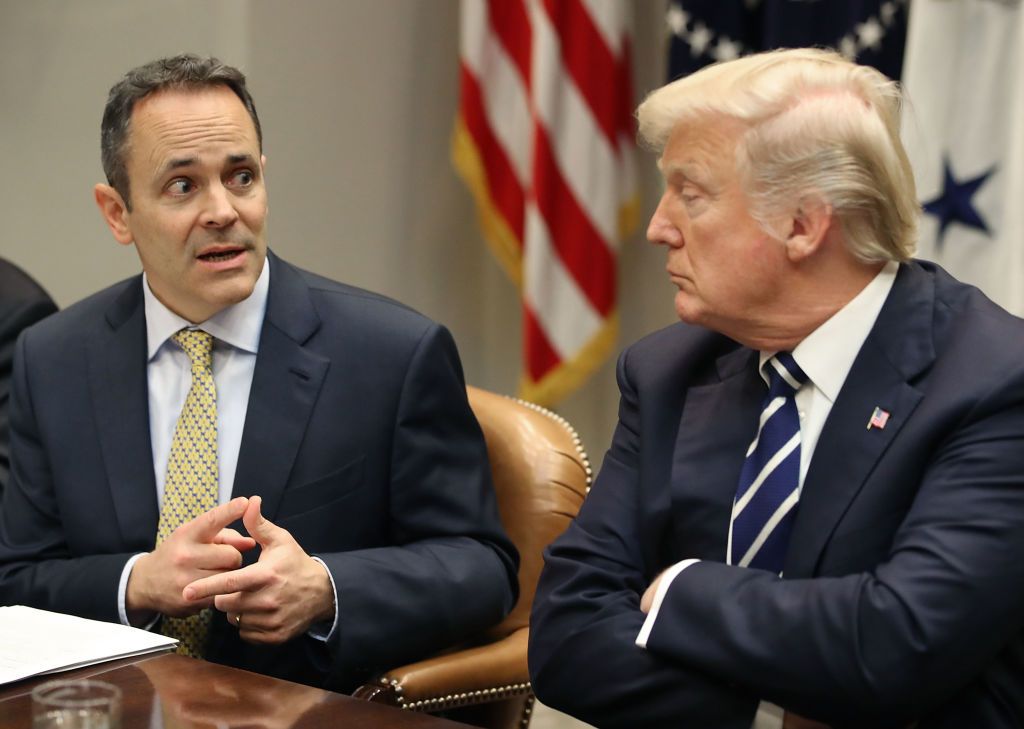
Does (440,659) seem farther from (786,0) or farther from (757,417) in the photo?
(786,0)

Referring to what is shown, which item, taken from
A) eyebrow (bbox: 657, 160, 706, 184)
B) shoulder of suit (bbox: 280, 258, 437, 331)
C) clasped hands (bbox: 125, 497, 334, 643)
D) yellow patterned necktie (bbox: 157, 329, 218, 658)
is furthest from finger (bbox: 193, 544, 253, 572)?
eyebrow (bbox: 657, 160, 706, 184)

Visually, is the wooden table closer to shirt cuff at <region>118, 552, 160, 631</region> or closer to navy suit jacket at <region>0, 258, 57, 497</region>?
shirt cuff at <region>118, 552, 160, 631</region>

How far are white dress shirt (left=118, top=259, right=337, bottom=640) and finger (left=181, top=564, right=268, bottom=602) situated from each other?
0.34 metres

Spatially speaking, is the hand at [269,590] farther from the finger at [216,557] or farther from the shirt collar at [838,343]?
the shirt collar at [838,343]

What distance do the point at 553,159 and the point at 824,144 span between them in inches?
82.1

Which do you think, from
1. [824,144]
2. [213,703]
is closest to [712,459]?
[824,144]

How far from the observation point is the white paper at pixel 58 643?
6.28ft

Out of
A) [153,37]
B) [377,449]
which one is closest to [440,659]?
[377,449]

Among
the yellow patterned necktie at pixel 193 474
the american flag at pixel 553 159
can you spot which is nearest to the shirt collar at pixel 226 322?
the yellow patterned necktie at pixel 193 474

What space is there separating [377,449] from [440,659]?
0.41m

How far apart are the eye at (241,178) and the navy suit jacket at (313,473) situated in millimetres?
169

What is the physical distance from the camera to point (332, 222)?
4.23m

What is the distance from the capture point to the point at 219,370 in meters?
2.67

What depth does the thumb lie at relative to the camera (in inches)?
86.9
